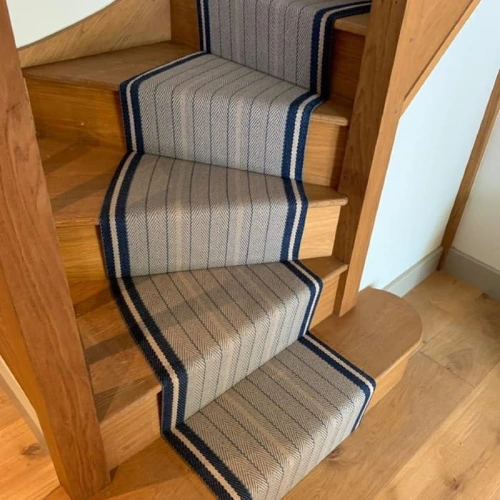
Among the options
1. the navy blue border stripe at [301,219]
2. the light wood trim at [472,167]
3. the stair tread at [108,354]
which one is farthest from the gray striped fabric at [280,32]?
the stair tread at [108,354]

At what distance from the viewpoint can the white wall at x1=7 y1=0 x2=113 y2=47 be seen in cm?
130

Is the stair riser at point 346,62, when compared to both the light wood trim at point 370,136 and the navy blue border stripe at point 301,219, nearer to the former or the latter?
the light wood trim at point 370,136

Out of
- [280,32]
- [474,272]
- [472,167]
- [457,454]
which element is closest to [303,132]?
[280,32]

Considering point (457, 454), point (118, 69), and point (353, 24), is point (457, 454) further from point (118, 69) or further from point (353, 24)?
point (118, 69)

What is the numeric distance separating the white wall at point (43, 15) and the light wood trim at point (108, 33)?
2 cm

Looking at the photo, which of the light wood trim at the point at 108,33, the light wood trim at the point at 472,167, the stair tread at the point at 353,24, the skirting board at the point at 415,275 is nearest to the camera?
the stair tread at the point at 353,24

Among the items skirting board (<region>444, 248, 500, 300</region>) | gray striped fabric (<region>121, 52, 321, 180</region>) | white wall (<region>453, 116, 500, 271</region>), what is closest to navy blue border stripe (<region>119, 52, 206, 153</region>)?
gray striped fabric (<region>121, 52, 321, 180</region>)

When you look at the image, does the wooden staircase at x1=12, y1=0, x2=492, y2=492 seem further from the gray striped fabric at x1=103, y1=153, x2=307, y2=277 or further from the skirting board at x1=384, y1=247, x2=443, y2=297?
the skirting board at x1=384, y1=247, x2=443, y2=297

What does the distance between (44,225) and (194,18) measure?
103 centimetres

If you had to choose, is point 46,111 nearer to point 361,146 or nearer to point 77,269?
point 77,269

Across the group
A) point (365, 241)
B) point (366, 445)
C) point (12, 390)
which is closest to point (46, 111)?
point (12, 390)

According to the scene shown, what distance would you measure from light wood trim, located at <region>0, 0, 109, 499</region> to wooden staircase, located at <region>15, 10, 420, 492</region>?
0.08 m

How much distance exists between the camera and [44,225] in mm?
670

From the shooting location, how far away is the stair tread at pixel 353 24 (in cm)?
111
